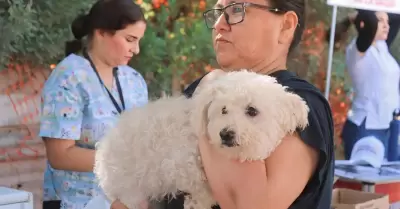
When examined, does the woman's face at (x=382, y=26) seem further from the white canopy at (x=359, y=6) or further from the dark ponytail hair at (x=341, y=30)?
the dark ponytail hair at (x=341, y=30)

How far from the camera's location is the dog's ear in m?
1.24

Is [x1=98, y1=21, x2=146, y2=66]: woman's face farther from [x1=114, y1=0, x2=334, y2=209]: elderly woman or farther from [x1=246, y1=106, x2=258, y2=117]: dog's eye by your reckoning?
[x1=246, y1=106, x2=258, y2=117]: dog's eye

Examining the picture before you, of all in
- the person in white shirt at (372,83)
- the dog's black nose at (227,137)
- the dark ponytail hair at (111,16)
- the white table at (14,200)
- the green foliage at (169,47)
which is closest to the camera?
the dog's black nose at (227,137)

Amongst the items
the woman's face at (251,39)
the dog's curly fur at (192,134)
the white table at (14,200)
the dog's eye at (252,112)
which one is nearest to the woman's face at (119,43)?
the white table at (14,200)

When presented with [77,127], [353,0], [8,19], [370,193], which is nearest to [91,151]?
[77,127]

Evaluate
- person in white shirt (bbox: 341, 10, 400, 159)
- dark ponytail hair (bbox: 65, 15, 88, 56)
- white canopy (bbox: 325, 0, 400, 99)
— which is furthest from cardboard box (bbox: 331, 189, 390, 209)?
dark ponytail hair (bbox: 65, 15, 88, 56)

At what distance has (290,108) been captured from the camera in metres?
1.19

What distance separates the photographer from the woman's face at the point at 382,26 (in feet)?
15.1

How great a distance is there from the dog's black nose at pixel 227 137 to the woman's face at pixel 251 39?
0.91ft

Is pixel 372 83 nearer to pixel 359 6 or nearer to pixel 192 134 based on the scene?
pixel 359 6

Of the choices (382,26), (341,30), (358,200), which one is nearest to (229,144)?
(358,200)

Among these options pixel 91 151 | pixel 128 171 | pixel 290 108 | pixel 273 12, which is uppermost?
pixel 273 12

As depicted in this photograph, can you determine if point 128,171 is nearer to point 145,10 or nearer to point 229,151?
point 229,151

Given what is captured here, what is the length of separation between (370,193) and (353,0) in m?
1.76
